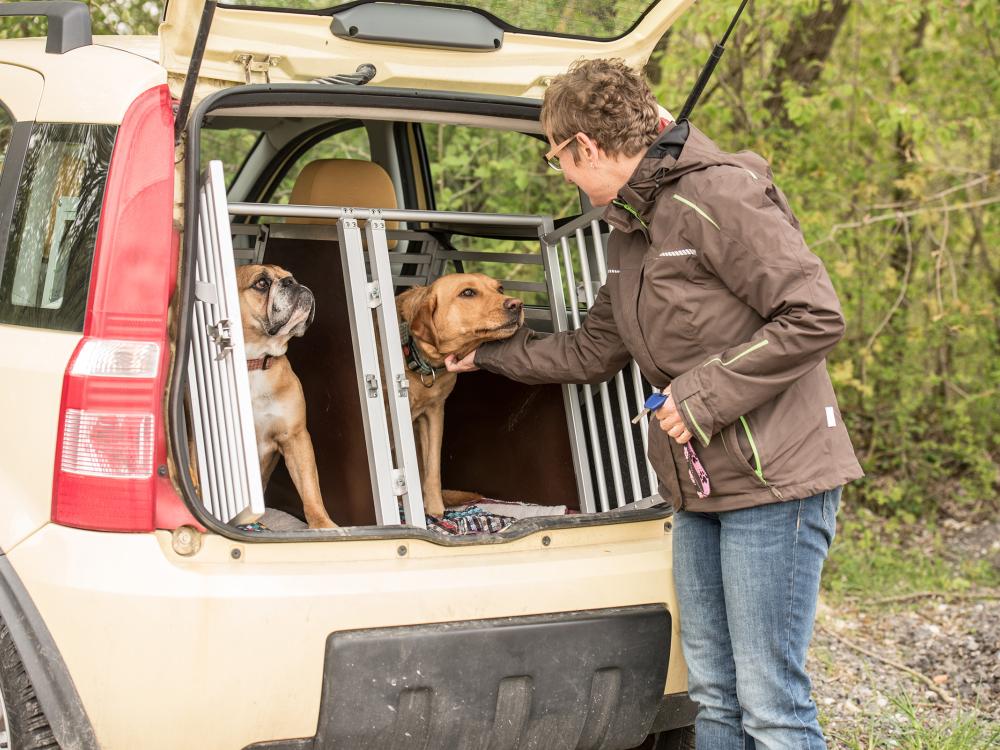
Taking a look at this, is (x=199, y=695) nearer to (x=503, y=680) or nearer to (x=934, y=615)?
(x=503, y=680)

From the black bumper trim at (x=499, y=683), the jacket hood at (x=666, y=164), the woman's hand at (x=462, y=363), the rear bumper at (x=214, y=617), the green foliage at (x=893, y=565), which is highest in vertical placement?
the jacket hood at (x=666, y=164)

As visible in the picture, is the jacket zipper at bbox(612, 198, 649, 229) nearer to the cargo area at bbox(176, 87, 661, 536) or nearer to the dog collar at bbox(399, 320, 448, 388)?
the cargo area at bbox(176, 87, 661, 536)

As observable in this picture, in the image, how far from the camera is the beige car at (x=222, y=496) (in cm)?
232

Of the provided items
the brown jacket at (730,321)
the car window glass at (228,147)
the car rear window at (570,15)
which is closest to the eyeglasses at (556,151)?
the brown jacket at (730,321)

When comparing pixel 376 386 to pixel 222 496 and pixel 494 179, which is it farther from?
pixel 494 179

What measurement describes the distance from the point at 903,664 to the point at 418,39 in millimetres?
3229

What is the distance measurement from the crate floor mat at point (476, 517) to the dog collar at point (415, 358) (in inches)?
19.1

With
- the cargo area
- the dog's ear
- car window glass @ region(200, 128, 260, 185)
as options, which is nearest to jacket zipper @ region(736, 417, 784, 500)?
the cargo area

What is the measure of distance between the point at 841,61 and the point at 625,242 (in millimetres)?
6194

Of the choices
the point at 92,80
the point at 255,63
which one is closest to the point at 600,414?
the point at 255,63

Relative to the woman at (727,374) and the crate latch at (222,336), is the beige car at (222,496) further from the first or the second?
the woman at (727,374)

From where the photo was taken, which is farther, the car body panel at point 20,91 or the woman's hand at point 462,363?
the woman's hand at point 462,363

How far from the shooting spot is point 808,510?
2.50 metres

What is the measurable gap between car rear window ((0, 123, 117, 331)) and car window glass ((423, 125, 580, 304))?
14.2ft
